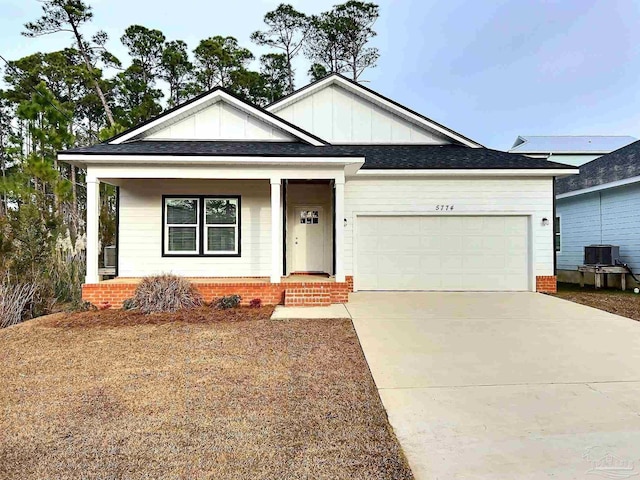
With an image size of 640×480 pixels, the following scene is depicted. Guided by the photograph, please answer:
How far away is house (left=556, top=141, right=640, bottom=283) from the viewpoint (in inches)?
498

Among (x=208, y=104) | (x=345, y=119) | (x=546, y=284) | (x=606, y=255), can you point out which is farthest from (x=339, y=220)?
(x=606, y=255)

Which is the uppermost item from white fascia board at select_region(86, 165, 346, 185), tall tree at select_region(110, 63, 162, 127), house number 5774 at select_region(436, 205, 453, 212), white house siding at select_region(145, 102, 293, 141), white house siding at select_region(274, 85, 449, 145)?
tall tree at select_region(110, 63, 162, 127)

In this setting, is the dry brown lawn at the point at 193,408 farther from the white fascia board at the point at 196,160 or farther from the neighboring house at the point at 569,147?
the neighboring house at the point at 569,147

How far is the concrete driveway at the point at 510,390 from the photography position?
3.04m

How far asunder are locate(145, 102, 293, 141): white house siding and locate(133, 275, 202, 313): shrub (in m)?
4.05

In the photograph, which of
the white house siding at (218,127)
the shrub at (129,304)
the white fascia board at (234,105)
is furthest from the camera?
the white house siding at (218,127)

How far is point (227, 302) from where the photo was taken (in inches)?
362

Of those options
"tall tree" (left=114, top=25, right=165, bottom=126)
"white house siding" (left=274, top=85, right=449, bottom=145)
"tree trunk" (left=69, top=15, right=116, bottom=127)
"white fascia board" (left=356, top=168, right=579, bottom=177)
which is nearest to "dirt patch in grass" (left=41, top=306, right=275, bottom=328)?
"white fascia board" (left=356, top=168, right=579, bottom=177)

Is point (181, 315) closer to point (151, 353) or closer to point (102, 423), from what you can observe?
point (151, 353)

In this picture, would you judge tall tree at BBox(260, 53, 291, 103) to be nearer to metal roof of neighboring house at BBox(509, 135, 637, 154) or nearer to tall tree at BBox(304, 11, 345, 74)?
tall tree at BBox(304, 11, 345, 74)

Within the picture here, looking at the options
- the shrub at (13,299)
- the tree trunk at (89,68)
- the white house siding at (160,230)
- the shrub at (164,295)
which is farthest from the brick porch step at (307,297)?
the tree trunk at (89,68)

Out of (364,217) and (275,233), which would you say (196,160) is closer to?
(275,233)

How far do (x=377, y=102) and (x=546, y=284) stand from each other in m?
7.43

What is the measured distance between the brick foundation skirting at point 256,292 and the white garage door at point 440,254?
2144 mm
